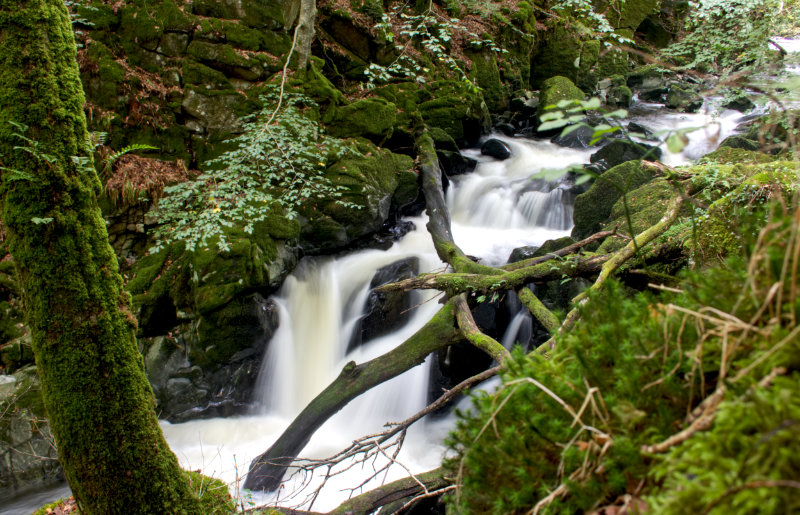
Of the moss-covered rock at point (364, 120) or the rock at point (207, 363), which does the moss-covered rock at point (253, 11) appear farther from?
the rock at point (207, 363)

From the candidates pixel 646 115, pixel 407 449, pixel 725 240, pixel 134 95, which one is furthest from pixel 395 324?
pixel 646 115

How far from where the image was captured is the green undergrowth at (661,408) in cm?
69

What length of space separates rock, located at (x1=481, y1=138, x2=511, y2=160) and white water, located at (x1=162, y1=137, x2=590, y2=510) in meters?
2.90

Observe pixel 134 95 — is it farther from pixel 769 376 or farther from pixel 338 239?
pixel 769 376

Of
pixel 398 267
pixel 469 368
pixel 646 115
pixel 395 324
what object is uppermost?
pixel 646 115

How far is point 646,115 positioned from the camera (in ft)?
47.0

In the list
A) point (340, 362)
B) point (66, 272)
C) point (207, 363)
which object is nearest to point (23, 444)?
point (207, 363)

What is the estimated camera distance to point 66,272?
88.3 inches

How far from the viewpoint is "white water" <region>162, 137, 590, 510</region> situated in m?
5.55

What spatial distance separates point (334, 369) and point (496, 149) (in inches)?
310

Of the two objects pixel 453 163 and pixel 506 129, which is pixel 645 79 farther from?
pixel 453 163

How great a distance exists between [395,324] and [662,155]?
8.71m

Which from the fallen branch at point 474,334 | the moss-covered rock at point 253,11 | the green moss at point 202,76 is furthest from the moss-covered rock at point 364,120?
the fallen branch at point 474,334

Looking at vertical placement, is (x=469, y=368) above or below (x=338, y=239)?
below
